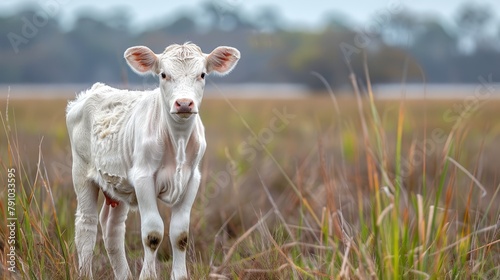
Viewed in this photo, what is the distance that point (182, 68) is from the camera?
454 centimetres

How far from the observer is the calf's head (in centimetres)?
438

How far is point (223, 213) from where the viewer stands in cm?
805

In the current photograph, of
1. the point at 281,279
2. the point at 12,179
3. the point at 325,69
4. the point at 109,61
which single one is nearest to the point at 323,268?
the point at 281,279

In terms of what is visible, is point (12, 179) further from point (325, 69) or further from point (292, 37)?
point (292, 37)

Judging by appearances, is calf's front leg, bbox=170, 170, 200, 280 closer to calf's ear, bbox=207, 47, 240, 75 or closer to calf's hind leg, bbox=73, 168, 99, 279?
calf's ear, bbox=207, 47, 240, 75

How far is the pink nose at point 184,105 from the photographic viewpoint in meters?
4.29

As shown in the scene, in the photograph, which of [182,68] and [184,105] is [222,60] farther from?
[184,105]

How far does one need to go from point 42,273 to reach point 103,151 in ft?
2.68
